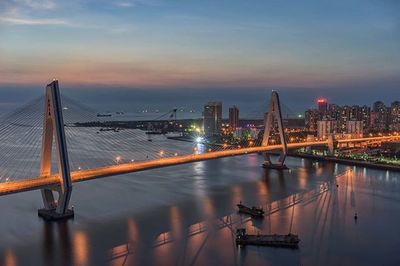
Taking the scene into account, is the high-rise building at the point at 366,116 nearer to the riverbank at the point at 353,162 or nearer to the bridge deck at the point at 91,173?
the riverbank at the point at 353,162

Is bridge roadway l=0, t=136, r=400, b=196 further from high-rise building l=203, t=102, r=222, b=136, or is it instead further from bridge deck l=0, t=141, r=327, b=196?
high-rise building l=203, t=102, r=222, b=136

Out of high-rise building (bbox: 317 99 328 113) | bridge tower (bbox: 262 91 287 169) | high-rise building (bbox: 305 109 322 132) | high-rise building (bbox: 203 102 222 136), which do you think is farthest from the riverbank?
high-rise building (bbox: 317 99 328 113)

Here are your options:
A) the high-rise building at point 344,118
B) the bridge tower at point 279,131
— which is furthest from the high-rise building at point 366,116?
the bridge tower at point 279,131

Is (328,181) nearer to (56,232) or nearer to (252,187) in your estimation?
(252,187)

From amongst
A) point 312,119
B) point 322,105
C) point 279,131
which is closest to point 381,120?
point 322,105

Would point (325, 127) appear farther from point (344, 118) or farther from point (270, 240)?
point (270, 240)
